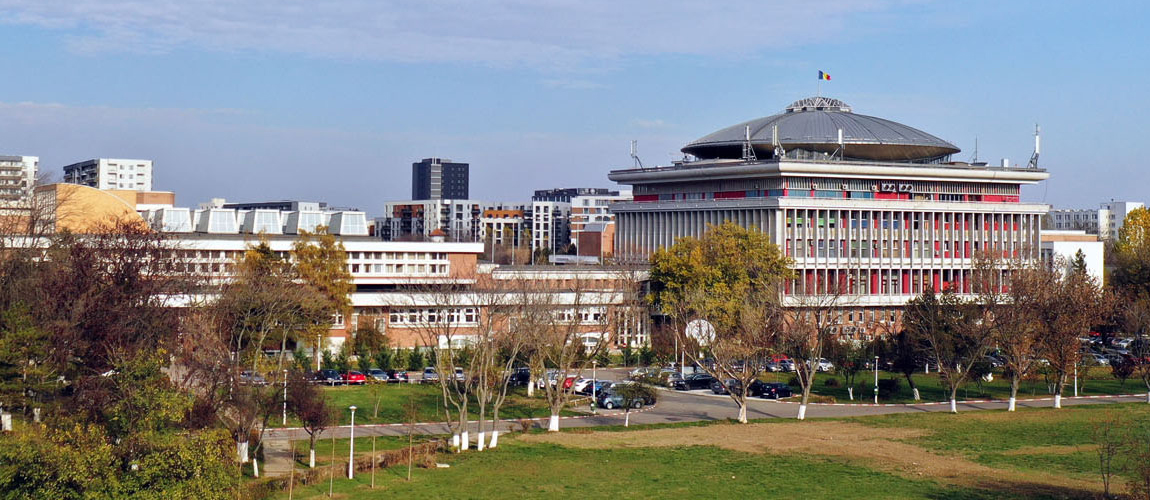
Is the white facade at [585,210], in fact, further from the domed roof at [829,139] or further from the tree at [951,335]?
the tree at [951,335]

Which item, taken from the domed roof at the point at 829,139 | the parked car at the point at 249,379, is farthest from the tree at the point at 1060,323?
the parked car at the point at 249,379

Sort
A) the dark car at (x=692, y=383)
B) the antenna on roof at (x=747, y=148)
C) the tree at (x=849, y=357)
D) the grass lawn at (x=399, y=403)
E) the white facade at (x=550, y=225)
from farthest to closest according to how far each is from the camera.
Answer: the white facade at (x=550, y=225) < the antenna on roof at (x=747, y=148) < the dark car at (x=692, y=383) < the tree at (x=849, y=357) < the grass lawn at (x=399, y=403)

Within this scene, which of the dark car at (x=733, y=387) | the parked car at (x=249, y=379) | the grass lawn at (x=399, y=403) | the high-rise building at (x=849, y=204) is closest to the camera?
the parked car at (x=249, y=379)

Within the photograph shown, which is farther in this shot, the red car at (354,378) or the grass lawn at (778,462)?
the red car at (354,378)

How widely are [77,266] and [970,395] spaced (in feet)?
134

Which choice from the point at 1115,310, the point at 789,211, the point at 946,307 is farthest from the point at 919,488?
the point at 789,211

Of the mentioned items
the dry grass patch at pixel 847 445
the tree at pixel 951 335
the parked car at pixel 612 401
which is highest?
the tree at pixel 951 335

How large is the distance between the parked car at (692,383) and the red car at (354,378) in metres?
15.4

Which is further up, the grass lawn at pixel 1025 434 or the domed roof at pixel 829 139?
the domed roof at pixel 829 139

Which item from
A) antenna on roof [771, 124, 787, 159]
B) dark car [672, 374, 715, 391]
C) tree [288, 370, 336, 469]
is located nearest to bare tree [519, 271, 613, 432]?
dark car [672, 374, 715, 391]

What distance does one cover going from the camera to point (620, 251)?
91188 millimetres

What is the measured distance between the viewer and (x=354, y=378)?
196ft

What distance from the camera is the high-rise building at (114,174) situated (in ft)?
531

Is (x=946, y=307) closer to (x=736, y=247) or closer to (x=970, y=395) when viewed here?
(x=970, y=395)
